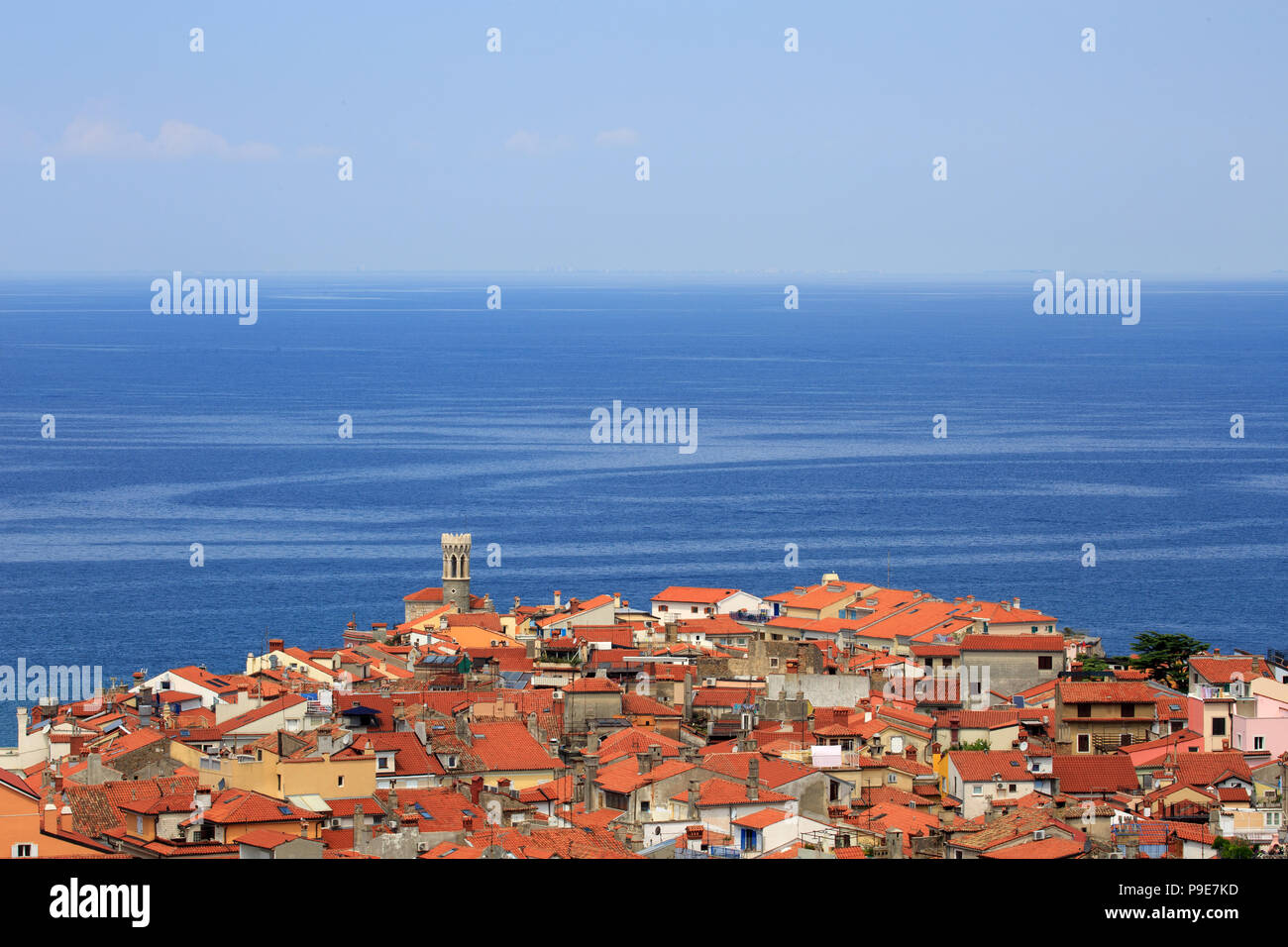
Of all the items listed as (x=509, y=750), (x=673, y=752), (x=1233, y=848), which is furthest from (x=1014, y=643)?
(x=1233, y=848)

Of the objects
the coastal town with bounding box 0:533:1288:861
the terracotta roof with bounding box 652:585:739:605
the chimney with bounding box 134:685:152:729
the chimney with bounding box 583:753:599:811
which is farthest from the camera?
the terracotta roof with bounding box 652:585:739:605

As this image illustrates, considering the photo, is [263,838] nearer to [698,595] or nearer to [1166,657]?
[1166,657]

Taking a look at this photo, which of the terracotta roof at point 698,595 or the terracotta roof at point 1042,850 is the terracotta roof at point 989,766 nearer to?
the terracotta roof at point 1042,850

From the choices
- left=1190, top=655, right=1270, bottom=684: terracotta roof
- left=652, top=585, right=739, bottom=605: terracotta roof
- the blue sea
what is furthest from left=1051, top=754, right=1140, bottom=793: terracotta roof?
left=652, top=585, right=739, bottom=605: terracotta roof

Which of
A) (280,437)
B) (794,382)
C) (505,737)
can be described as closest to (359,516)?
(280,437)

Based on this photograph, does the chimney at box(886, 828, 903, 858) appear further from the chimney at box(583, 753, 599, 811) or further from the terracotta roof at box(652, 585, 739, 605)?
the terracotta roof at box(652, 585, 739, 605)
